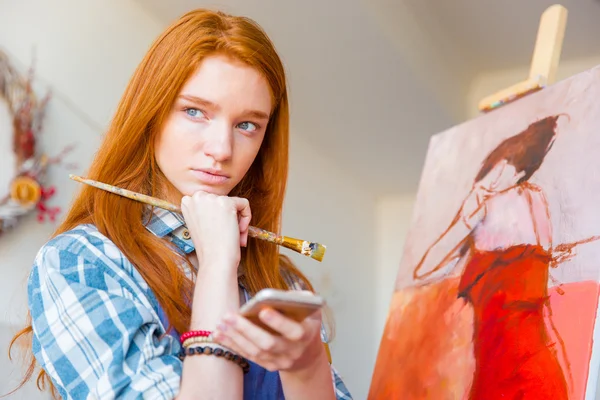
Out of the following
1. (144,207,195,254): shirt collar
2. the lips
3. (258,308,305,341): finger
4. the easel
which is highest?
the easel

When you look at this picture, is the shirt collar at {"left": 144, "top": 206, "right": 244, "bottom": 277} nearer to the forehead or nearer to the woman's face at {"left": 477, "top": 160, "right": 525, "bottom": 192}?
the forehead

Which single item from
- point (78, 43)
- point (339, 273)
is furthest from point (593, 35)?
point (78, 43)

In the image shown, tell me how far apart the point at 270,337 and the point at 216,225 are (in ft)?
0.85

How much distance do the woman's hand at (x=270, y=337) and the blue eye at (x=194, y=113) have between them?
375mm

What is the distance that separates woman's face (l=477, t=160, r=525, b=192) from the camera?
1.27 meters

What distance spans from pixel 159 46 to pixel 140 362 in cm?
51

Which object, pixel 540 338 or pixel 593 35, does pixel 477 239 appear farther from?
pixel 593 35

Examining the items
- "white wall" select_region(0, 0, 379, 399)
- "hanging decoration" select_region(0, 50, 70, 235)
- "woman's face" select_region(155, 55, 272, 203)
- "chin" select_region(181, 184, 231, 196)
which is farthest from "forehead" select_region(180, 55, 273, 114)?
"hanging decoration" select_region(0, 50, 70, 235)

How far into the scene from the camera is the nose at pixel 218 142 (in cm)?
97

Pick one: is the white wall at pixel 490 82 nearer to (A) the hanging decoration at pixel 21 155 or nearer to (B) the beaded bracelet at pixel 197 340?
(A) the hanging decoration at pixel 21 155

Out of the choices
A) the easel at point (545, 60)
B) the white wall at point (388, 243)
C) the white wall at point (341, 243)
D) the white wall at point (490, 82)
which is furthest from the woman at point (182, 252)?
the white wall at point (388, 243)

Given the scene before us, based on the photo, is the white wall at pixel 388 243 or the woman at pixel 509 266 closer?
the woman at pixel 509 266

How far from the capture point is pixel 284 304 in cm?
65

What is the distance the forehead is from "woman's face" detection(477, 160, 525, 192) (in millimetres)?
535
